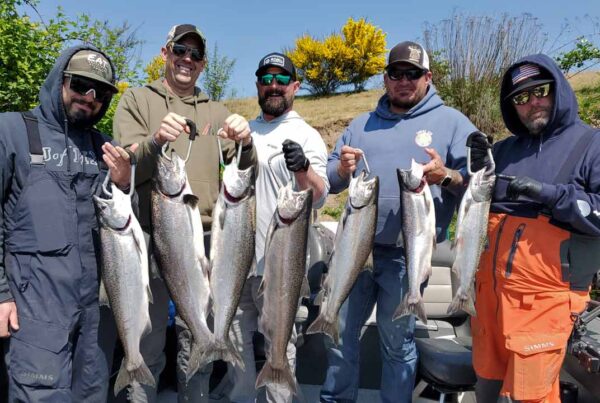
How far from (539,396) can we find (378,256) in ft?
4.82

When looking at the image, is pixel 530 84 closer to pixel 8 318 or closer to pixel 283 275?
pixel 283 275

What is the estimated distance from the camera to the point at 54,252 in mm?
2896

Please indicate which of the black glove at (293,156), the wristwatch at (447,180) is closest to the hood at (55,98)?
the black glove at (293,156)

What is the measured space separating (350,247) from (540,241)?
125cm

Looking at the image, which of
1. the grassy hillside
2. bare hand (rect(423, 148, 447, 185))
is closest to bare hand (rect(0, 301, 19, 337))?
bare hand (rect(423, 148, 447, 185))

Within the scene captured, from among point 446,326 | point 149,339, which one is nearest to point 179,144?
point 149,339

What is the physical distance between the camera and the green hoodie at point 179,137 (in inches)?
134

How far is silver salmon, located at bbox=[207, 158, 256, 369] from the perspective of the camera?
2.83m

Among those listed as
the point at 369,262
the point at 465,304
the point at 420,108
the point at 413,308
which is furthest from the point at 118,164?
the point at 465,304

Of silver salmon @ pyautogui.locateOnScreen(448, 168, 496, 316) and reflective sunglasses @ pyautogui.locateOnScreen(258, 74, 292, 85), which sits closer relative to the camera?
silver salmon @ pyautogui.locateOnScreen(448, 168, 496, 316)

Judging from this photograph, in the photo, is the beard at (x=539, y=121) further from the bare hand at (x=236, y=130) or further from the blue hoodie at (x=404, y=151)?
the bare hand at (x=236, y=130)

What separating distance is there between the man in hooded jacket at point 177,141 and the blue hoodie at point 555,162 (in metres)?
2.07

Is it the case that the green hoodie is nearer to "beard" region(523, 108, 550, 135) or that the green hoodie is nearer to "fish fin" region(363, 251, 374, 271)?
"fish fin" region(363, 251, 374, 271)

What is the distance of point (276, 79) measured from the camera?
12.2ft
